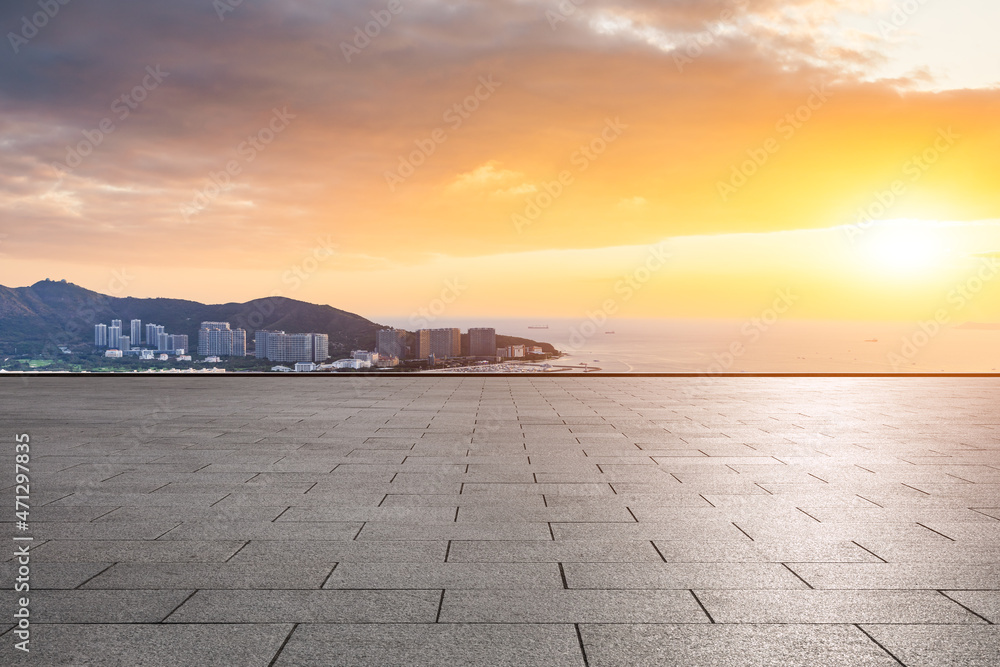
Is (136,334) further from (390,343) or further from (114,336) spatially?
(390,343)

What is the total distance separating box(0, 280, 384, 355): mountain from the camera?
19828 millimetres

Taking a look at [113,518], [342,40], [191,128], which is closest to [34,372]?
[191,128]

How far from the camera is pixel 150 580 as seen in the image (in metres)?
4.10

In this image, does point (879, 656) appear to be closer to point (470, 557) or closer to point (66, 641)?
point (470, 557)

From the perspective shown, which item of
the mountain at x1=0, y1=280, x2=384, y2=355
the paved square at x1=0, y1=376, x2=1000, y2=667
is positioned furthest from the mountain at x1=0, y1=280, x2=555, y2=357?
the paved square at x1=0, y1=376, x2=1000, y2=667

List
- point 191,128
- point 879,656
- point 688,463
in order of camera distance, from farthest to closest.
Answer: point 191,128 → point 688,463 → point 879,656

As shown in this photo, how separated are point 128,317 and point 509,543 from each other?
896 inches

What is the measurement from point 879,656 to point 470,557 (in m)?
2.47

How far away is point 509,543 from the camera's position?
15.8ft

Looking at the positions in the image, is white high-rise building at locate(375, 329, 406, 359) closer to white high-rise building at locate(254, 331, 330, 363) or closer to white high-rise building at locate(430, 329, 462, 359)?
white high-rise building at locate(430, 329, 462, 359)

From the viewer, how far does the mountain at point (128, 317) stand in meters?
19.8

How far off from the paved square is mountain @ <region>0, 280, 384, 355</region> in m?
10.2

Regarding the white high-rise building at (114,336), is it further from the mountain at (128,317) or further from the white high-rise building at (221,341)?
the white high-rise building at (221,341)

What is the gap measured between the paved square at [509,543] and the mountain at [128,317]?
10.2 metres
